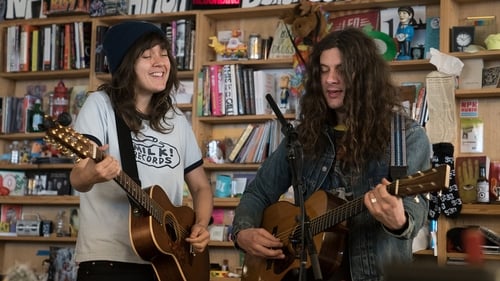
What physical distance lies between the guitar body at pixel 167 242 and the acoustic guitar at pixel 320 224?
0.19 metres

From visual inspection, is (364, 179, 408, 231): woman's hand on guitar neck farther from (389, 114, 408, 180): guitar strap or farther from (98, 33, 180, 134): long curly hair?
(98, 33, 180, 134): long curly hair

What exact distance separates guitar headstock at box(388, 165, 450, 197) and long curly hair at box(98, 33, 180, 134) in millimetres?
891

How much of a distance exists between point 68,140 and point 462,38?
271 centimetres

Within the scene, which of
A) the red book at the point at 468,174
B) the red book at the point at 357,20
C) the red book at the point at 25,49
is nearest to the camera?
the red book at the point at 468,174

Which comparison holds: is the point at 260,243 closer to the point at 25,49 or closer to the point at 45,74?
the point at 45,74

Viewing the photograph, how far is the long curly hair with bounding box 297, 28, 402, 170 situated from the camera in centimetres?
211

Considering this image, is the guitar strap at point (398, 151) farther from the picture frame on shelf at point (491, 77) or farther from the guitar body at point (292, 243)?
the picture frame on shelf at point (491, 77)

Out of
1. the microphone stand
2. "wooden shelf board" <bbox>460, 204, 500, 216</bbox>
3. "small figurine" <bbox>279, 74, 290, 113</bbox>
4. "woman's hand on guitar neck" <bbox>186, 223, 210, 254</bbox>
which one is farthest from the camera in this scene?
"small figurine" <bbox>279, 74, 290, 113</bbox>

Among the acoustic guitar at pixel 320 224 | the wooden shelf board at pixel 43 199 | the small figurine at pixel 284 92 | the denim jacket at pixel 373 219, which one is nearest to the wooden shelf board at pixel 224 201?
the small figurine at pixel 284 92

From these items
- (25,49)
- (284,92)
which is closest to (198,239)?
(284,92)

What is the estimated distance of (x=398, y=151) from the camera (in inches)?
80.2

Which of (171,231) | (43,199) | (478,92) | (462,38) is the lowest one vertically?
→ (43,199)

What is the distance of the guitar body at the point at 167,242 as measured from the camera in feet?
7.18

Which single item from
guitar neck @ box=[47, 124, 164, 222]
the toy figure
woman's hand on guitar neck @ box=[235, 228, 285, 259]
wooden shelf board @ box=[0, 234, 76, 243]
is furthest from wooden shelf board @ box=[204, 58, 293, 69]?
guitar neck @ box=[47, 124, 164, 222]
